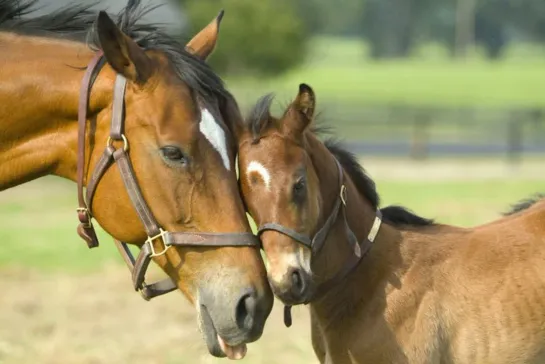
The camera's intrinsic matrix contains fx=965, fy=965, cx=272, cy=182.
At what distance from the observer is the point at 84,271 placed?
9.73 meters

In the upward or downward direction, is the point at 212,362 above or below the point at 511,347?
below

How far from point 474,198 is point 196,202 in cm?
1186

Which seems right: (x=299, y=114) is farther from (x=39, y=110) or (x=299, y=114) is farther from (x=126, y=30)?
(x=39, y=110)

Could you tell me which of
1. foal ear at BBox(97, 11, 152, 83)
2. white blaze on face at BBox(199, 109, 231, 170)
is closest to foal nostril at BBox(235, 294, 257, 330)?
white blaze on face at BBox(199, 109, 231, 170)

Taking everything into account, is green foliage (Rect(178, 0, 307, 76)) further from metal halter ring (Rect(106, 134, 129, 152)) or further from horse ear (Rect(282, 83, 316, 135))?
metal halter ring (Rect(106, 134, 129, 152))

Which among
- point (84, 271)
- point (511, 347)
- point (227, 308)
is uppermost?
point (227, 308)

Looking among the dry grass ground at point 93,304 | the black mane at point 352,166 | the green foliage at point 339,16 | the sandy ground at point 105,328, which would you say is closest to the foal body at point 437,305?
the black mane at point 352,166

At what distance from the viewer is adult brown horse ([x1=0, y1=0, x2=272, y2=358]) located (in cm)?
323

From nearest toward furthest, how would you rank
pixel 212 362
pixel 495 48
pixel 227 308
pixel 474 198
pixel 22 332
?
1. pixel 227 308
2. pixel 212 362
3. pixel 22 332
4. pixel 474 198
5. pixel 495 48

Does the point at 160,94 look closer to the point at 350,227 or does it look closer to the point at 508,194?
the point at 350,227

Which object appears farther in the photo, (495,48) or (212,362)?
(495,48)

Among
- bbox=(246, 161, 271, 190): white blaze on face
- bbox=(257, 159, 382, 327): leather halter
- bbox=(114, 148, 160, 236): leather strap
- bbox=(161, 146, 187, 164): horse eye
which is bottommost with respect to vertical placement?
bbox=(257, 159, 382, 327): leather halter

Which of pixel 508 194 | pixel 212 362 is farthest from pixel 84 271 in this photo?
pixel 508 194

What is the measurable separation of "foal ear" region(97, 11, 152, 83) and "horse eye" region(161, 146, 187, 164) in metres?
0.27
